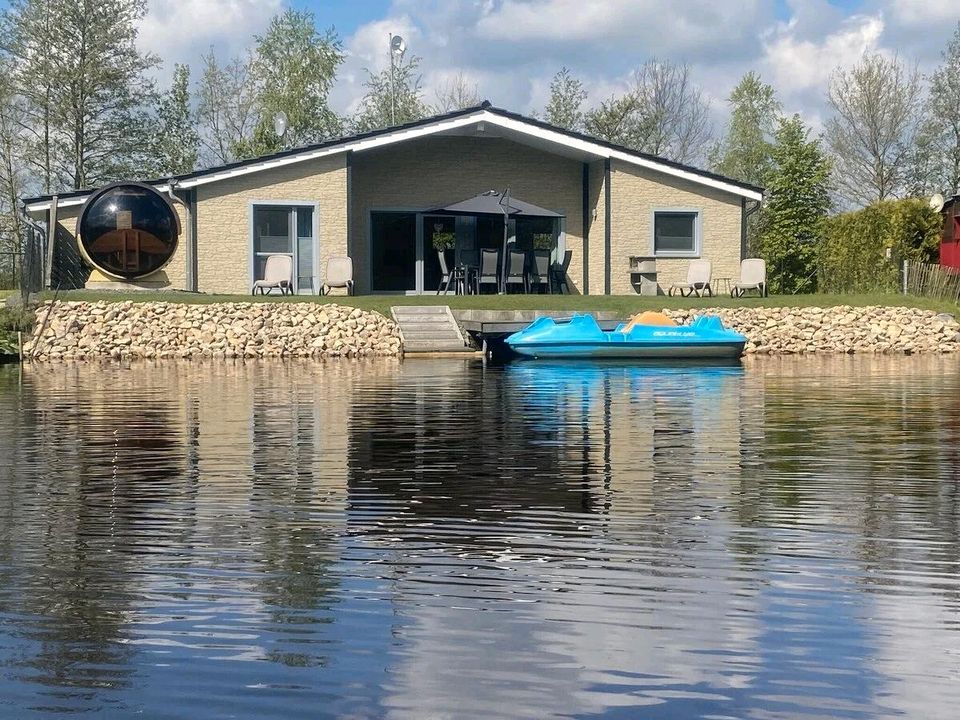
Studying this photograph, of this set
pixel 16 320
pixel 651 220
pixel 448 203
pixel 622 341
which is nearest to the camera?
pixel 622 341

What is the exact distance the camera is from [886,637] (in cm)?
514

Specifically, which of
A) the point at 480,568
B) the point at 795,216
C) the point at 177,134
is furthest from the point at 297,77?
the point at 480,568

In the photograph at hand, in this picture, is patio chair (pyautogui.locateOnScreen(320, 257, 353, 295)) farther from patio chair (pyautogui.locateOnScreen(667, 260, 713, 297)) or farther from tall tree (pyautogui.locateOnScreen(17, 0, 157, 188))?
tall tree (pyautogui.locateOnScreen(17, 0, 157, 188))

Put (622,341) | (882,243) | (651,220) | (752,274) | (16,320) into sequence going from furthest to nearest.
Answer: (882,243), (651,220), (752,274), (16,320), (622,341)

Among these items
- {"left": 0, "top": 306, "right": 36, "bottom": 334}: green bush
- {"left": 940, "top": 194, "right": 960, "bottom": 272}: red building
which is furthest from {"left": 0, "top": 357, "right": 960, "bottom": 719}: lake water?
{"left": 940, "top": 194, "right": 960, "bottom": 272}: red building

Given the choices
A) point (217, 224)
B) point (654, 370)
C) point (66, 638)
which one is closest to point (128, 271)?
point (217, 224)

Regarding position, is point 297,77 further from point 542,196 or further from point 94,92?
point 542,196

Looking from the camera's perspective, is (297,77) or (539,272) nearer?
(539,272)

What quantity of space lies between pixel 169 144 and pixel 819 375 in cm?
3848

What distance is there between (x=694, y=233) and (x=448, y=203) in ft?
19.7

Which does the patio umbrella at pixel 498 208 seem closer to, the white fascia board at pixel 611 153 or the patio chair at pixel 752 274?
the white fascia board at pixel 611 153

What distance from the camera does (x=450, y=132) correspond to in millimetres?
31359

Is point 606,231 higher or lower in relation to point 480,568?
higher

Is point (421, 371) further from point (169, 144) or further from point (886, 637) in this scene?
point (169, 144)
